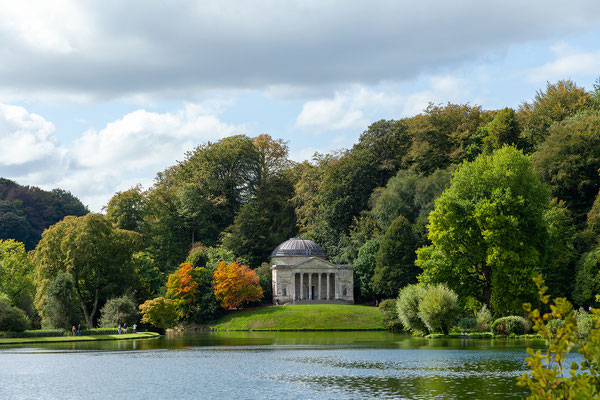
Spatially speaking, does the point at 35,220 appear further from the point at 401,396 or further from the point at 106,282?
the point at 401,396

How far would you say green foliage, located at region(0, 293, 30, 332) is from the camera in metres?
59.2

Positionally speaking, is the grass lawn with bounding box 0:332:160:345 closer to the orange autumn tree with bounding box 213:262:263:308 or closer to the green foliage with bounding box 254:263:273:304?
the orange autumn tree with bounding box 213:262:263:308

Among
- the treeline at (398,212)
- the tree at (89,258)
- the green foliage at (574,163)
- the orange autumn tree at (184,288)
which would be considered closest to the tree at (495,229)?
the treeline at (398,212)

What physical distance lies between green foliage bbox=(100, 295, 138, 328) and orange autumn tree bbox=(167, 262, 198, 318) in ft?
41.4

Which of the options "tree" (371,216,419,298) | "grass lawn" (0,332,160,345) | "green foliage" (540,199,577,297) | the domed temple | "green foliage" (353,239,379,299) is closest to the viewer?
"grass lawn" (0,332,160,345)

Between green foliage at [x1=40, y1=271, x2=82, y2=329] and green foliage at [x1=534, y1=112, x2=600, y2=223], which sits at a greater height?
green foliage at [x1=534, y1=112, x2=600, y2=223]

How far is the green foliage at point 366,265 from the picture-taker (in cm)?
9212

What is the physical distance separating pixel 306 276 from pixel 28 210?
194 feet

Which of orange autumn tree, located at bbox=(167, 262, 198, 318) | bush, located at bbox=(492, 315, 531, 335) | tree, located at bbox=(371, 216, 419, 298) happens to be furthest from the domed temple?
bush, located at bbox=(492, 315, 531, 335)

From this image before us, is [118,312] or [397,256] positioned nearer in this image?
[118,312]

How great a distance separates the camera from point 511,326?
185 ft

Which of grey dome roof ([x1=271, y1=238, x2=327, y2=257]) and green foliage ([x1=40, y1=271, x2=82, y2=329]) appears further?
grey dome roof ([x1=271, y1=238, x2=327, y2=257])

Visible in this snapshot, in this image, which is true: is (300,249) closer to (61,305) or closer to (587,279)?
(61,305)

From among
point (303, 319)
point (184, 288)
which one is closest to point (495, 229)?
point (303, 319)
